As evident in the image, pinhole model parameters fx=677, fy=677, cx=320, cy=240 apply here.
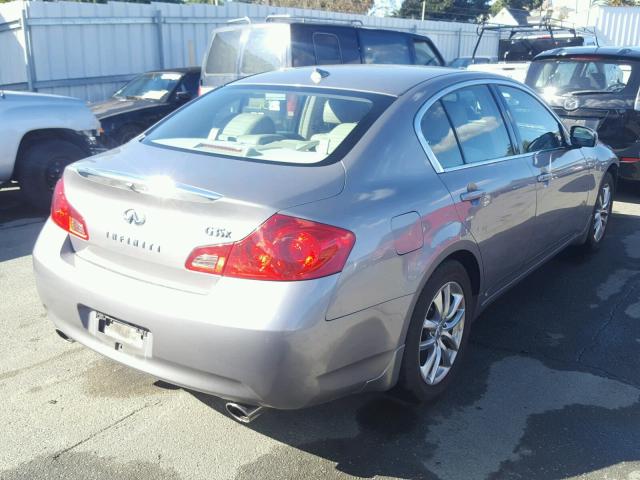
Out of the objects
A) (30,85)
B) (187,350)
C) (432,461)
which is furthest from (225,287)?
(30,85)

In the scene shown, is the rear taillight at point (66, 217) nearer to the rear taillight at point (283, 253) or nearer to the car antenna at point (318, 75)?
the rear taillight at point (283, 253)

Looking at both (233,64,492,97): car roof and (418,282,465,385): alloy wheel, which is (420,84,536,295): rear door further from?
(418,282,465,385): alloy wheel

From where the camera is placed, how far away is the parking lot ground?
295 cm

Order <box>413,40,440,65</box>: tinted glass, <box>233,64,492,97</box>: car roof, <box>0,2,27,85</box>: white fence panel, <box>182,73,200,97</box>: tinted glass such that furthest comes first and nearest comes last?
<box>0,2,27,85</box>: white fence panel < <box>182,73,200,97</box>: tinted glass < <box>413,40,440,65</box>: tinted glass < <box>233,64,492,97</box>: car roof

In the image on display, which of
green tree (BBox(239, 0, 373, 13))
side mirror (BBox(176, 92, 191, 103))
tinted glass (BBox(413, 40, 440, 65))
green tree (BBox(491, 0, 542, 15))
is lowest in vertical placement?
side mirror (BBox(176, 92, 191, 103))

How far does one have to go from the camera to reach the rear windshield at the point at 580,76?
25.7ft

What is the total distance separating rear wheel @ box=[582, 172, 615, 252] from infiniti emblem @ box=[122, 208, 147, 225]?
13.3 feet

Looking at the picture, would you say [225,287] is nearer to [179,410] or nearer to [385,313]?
[385,313]

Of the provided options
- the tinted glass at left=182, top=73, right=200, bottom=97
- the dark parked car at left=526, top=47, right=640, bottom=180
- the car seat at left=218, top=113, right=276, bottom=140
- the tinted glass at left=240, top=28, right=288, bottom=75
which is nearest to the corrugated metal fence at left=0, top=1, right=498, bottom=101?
the tinted glass at left=182, top=73, right=200, bottom=97

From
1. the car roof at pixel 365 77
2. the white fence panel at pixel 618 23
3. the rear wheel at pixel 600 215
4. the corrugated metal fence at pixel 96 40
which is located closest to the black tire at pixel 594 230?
the rear wheel at pixel 600 215

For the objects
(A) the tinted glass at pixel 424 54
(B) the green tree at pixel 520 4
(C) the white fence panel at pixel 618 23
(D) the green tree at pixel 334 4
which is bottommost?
(A) the tinted glass at pixel 424 54

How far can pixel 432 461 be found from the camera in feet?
9.87

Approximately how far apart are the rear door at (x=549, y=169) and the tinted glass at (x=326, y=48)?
180 inches

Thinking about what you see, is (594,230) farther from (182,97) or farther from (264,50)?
(182,97)
